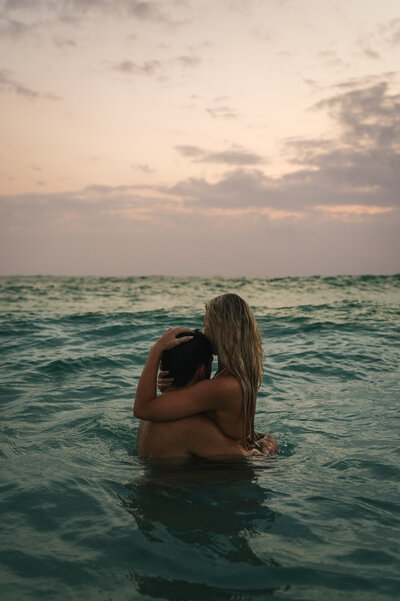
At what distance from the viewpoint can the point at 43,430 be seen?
19.2 feet

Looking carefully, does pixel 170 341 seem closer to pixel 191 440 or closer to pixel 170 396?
pixel 170 396

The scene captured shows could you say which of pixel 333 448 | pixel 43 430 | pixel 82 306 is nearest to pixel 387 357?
pixel 333 448

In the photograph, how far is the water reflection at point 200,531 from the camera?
8.98 ft

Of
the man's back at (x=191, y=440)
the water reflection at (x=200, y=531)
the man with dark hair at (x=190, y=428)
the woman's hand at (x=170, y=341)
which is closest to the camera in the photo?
the water reflection at (x=200, y=531)

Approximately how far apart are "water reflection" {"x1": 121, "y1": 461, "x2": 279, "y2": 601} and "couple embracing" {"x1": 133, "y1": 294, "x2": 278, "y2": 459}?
237 millimetres

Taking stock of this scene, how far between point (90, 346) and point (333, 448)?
8096mm

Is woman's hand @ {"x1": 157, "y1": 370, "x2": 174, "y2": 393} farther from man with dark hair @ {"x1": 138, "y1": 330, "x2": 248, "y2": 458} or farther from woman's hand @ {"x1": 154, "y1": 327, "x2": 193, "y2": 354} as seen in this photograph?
woman's hand @ {"x1": 154, "y1": 327, "x2": 193, "y2": 354}

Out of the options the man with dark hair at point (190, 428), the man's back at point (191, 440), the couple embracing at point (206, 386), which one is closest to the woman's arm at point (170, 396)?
the couple embracing at point (206, 386)

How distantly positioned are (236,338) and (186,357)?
0.45m

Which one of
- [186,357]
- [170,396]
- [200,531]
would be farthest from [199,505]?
[186,357]

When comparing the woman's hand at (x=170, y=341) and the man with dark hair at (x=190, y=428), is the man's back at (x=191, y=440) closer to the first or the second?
the man with dark hair at (x=190, y=428)

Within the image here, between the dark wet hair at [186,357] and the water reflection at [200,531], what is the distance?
82 cm

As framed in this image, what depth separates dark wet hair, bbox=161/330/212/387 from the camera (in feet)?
13.5

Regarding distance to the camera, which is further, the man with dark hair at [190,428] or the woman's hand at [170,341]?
the man with dark hair at [190,428]
